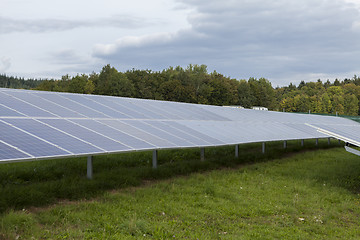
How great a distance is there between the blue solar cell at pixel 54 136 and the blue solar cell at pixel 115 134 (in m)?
1.92

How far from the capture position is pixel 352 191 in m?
17.7

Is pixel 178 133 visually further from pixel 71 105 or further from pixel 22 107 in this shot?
pixel 22 107

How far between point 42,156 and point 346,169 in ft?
59.8

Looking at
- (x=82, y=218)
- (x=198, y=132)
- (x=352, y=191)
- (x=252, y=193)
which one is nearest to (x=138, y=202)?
(x=82, y=218)

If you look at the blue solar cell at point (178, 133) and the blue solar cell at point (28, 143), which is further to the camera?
the blue solar cell at point (178, 133)

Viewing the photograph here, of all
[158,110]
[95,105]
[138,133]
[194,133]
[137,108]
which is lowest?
[194,133]

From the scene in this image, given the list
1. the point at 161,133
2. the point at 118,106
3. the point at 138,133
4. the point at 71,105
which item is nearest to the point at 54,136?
the point at 138,133

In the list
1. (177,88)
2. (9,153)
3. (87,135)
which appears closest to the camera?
(9,153)

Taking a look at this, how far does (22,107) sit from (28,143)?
5.16 m

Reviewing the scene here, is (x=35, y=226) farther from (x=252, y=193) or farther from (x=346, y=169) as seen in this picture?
(x=346, y=169)

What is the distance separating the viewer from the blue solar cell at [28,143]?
11641 millimetres

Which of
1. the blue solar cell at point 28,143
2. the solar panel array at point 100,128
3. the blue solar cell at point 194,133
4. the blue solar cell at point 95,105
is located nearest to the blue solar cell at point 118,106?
the solar panel array at point 100,128

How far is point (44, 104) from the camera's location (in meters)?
18.5

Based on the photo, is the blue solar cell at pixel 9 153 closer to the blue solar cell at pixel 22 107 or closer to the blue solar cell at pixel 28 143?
the blue solar cell at pixel 28 143
